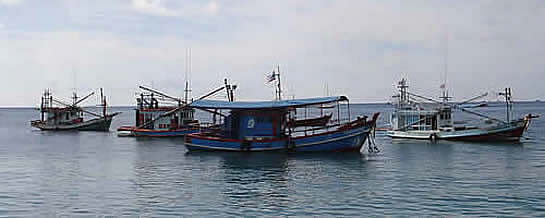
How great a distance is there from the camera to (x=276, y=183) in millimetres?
27750

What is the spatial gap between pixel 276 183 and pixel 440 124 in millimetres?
30197

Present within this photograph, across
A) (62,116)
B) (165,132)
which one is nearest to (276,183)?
(165,132)

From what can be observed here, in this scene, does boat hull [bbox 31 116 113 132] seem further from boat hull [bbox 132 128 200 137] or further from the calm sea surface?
the calm sea surface

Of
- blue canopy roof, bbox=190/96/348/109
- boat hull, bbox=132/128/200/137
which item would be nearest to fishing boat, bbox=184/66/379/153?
blue canopy roof, bbox=190/96/348/109

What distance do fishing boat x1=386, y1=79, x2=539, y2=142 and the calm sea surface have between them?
4.99 meters

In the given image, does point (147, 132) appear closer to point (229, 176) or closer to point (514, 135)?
point (229, 176)

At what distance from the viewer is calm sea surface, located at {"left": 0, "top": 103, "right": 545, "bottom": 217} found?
2169cm

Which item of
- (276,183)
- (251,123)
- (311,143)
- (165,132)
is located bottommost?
(276,183)

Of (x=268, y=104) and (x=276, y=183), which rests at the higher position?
(x=268, y=104)

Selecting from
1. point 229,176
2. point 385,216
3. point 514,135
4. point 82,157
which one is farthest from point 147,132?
point 385,216

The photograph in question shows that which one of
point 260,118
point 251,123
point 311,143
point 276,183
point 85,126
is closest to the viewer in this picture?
point 276,183

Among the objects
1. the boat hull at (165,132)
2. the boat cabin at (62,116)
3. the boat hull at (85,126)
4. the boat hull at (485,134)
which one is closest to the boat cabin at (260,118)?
the boat hull at (485,134)

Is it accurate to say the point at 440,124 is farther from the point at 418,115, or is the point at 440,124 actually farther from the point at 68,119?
the point at 68,119

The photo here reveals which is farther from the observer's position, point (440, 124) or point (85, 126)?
point (85, 126)
